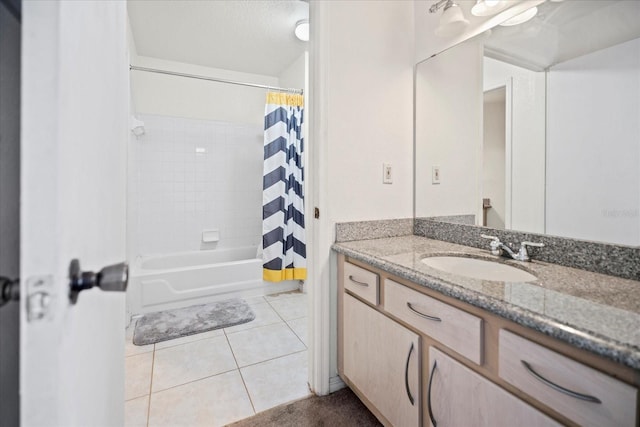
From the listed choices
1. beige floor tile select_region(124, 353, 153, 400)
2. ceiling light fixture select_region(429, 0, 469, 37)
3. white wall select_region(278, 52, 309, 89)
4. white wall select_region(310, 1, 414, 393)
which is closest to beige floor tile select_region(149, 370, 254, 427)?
beige floor tile select_region(124, 353, 153, 400)

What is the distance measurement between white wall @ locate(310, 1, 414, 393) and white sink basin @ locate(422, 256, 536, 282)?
17.6 inches

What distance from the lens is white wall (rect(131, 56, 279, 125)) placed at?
313 cm

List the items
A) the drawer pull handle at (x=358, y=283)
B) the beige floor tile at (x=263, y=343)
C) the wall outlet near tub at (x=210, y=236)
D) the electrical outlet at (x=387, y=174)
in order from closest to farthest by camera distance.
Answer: the drawer pull handle at (x=358, y=283) < the electrical outlet at (x=387, y=174) < the beige floor tile at (x=263, y=343) < the wall outlet near tub at (x=210, y=236)

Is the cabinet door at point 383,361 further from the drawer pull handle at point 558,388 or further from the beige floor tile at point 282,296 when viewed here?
the beige floor tile at point 282,296

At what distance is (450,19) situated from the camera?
1.41 m

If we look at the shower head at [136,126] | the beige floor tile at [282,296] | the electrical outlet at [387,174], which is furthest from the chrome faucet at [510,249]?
the shower head at [136,126]

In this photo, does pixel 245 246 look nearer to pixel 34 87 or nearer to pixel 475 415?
pixel 475 415

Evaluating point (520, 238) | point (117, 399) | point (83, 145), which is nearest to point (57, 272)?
point (83, 145)

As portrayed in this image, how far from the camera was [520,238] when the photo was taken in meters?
1.23

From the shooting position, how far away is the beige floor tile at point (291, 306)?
8.11 feet

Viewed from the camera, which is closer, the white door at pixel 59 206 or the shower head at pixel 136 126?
the white door at pixel 59 206

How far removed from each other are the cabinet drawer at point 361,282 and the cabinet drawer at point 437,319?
7 centimetres

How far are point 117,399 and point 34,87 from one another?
82 cm

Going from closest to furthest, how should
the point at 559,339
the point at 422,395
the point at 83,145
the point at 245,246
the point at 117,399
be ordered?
the point at 83,145
the point at 559,339
the point at 117,399
the point at 422,395
the point at 245,246
